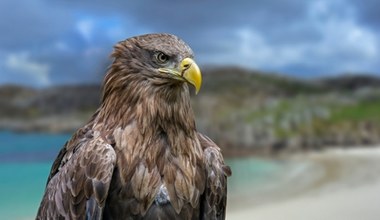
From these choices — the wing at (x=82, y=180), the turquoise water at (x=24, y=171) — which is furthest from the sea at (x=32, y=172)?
the wing at (x=82, y=180)

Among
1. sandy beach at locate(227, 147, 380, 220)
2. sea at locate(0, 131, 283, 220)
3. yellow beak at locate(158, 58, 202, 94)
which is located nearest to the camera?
yellow beak at locate(158, 58, 202, 94)

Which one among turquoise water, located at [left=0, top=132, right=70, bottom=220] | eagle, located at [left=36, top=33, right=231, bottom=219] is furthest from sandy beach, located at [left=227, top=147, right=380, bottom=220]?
eagle, located at [left=36, top=33, right=231, bottom=219]

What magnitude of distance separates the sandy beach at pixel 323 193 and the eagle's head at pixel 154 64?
13.6 meters

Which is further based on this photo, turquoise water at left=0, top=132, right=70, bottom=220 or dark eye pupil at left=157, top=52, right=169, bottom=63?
turquoise water at left=0, top=132, right=70, bottom=220

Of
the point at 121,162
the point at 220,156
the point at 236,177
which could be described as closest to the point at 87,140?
the point at 121,162

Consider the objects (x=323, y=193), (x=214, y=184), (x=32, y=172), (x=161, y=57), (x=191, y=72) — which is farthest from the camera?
(x=32, y=172)

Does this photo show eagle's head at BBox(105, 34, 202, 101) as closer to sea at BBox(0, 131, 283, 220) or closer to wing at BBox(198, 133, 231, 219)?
wing at BBox(198, 133, 231, 219)

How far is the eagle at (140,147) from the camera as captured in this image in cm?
438

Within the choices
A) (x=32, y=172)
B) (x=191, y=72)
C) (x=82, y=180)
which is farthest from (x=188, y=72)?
(x=32, y=172)

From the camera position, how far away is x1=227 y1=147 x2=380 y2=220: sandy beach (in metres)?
18.2

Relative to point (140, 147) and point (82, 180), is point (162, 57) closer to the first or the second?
point (140, 147)

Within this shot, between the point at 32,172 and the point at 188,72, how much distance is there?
27124 mm

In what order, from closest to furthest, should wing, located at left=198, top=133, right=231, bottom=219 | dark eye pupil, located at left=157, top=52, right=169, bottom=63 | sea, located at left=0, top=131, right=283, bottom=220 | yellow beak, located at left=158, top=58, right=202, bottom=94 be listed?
yellow beak, located at left=158, top=58, right=202, bottom=94 < dark eye pupil, located at left=157, top=52, right=169, bottom=63 < wing, located at left=198, top=133, right=231, bottom=219 < sea, located at left=0, top=131, right=283, bottom=220

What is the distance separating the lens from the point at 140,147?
4465mm
